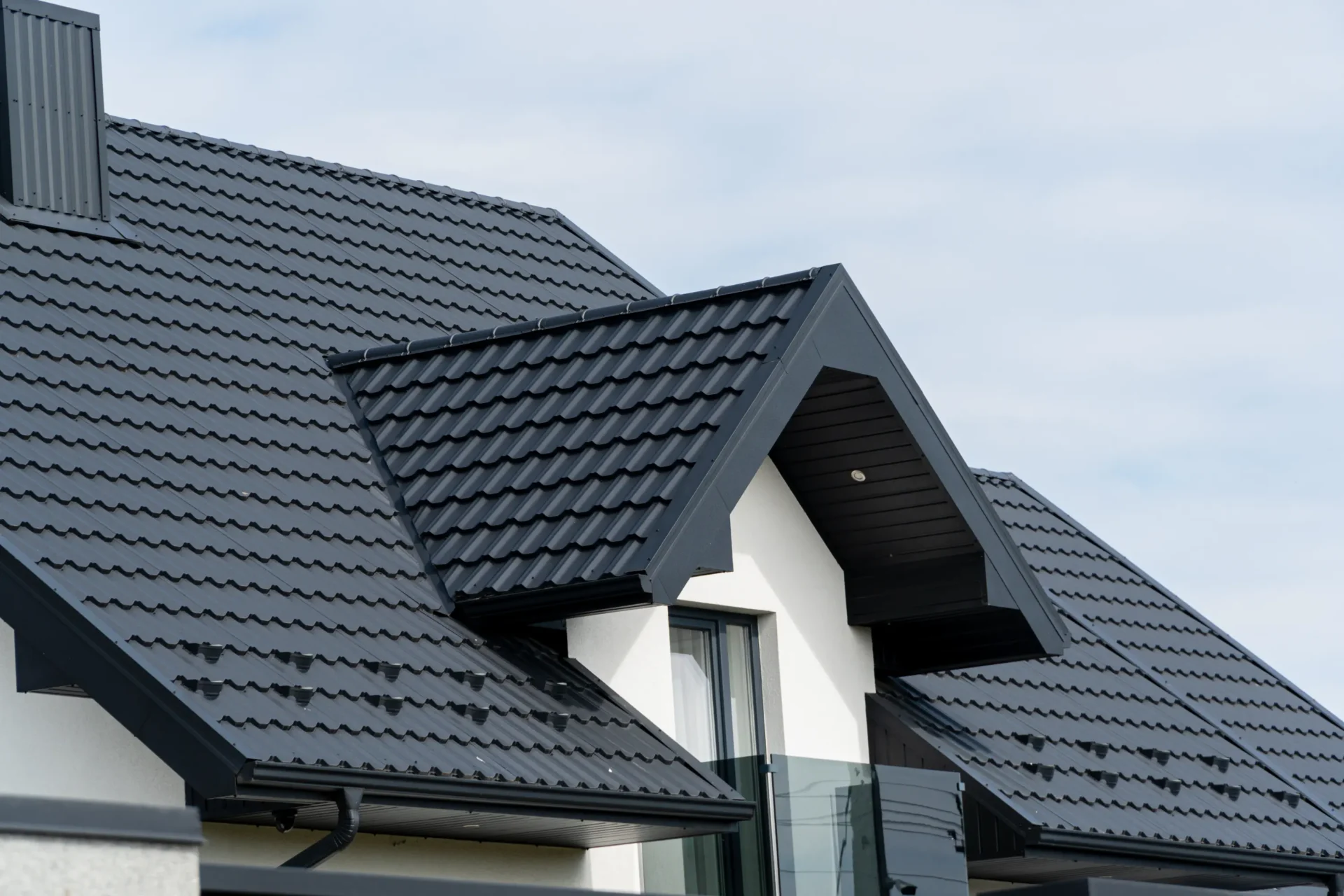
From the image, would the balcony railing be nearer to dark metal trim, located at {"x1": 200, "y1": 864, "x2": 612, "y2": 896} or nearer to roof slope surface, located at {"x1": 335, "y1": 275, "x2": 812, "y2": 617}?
roof slope surface, located at {"x1": 335, "y1": 275, "x2": 812, "y2": 617}

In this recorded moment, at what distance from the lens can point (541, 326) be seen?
12.5m

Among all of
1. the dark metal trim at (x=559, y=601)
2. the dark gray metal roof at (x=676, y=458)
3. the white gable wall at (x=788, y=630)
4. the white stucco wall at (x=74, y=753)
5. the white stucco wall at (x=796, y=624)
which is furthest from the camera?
the white stucco wall at (x=796, y=624)

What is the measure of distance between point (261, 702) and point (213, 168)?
6.47m

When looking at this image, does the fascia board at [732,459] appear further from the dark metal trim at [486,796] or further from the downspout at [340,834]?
the downspout at [340,834]

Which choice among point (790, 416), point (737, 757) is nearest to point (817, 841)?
point (737, 757)

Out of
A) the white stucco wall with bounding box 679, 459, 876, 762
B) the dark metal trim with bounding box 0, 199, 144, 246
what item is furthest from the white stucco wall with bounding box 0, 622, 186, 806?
the dark metal trim with bounding box 0, 199, 144, 246

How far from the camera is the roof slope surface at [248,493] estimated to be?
362 inches

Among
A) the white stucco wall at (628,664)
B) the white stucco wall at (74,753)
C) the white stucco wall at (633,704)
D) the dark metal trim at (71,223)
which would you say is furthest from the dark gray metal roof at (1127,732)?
the dark metal trim at (71,223)

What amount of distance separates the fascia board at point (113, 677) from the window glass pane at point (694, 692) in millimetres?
3675

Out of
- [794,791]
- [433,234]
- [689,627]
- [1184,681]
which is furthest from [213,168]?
[1184,681]

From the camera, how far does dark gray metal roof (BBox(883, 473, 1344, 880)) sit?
42.5ft

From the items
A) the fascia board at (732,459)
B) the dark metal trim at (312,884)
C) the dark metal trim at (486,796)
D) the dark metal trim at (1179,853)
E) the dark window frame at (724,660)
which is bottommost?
the dark metal trim at (1179,853)

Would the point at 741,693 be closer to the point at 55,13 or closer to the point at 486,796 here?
the point at 486,796

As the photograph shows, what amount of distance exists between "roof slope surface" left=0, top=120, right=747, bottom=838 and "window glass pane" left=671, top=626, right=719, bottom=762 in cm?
117
